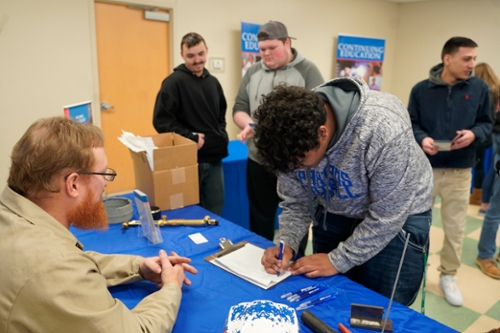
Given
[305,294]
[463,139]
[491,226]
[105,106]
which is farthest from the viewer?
[105,106]

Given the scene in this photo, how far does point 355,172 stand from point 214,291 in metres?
0.58

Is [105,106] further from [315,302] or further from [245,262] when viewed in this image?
[315,302]

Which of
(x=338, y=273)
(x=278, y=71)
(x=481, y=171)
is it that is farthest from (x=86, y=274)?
A: (x=481, y=171)

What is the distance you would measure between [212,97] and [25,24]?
1911 millimetres

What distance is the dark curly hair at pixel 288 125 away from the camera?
3.38 feet

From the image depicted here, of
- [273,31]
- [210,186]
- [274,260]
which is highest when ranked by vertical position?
[273,31]

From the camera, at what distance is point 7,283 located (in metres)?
0.75

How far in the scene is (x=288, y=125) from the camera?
3.38 feet

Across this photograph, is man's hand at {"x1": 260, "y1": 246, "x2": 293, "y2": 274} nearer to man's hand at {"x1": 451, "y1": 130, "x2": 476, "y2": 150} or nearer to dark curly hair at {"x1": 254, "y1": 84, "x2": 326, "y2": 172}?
dark curly hair at {"x1": 254, "y1": 84, "x2": 326, "y2": 172}

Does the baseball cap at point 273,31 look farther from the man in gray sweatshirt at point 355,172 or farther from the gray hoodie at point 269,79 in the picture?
the man in gray sweatshirt at point 355,172

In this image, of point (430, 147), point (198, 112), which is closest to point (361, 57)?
point (430, 147)

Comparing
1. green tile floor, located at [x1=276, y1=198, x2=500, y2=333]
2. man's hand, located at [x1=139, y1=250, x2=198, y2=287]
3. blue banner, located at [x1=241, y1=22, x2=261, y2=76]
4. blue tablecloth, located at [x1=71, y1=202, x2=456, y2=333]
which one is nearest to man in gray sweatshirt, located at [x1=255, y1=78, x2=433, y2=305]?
blue tablecloth, located at [x1=71, y1=202, x2=456, y2=333]

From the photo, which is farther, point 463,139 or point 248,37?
point 248,37

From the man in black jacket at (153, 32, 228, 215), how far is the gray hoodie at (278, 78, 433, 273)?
1238 millimetres
